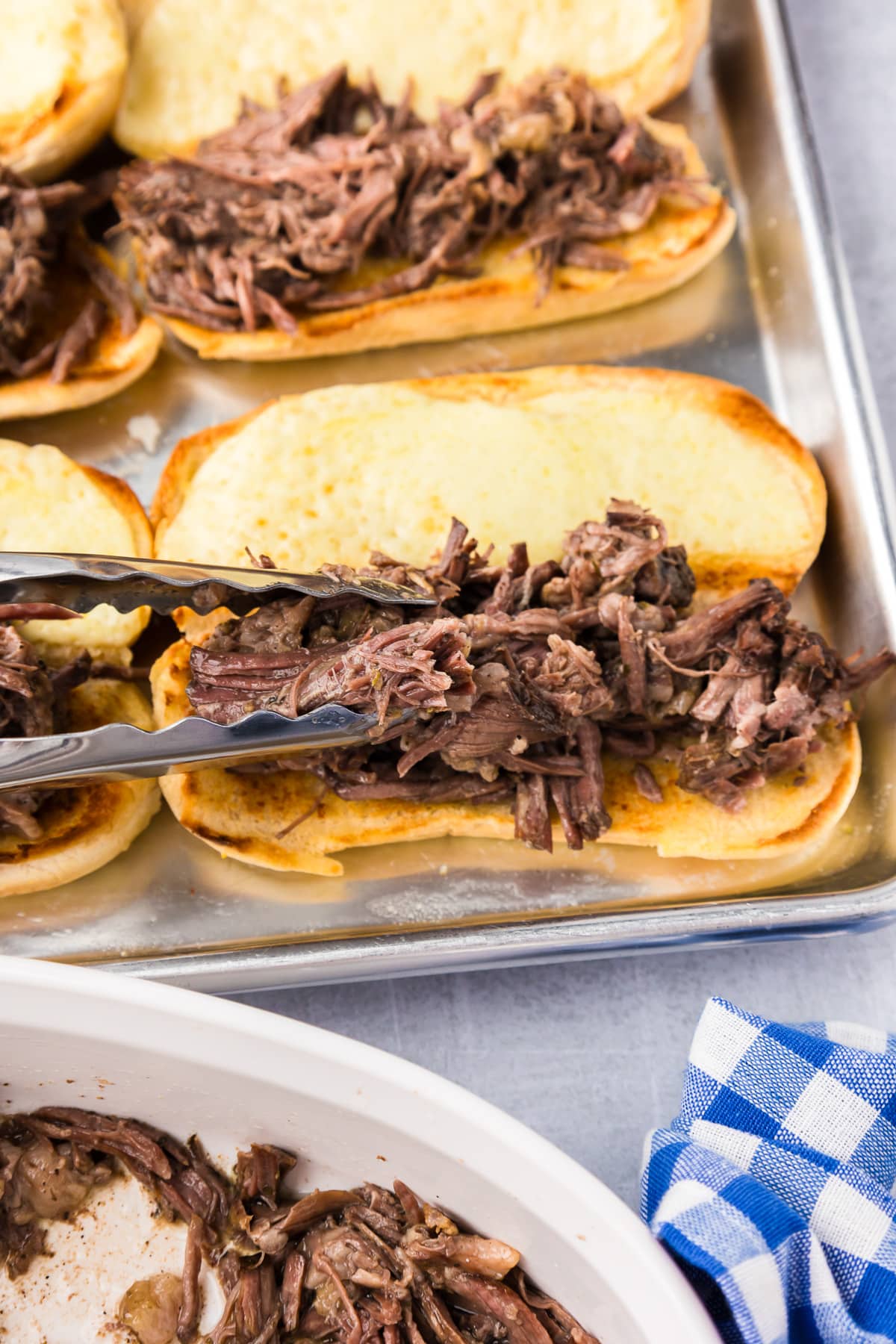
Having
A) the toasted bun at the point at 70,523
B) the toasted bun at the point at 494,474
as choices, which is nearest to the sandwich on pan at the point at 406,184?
the toasted bun at the point at 494,474

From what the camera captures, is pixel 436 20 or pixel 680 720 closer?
pixel 680 720

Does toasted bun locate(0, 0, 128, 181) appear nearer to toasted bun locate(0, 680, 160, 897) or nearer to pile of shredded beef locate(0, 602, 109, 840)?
pile of shredded beef locate(0, 602, 109, 840)

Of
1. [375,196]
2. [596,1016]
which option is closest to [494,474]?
[375,196]

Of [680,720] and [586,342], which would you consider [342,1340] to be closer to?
[680,720]

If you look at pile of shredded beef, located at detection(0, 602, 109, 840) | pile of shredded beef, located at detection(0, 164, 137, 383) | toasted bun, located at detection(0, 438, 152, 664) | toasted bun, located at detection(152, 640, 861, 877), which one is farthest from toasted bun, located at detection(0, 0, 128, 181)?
toasted bun, located at detection(152, 640, 861, 877)

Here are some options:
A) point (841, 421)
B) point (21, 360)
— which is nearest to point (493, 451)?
point (841, 421)
